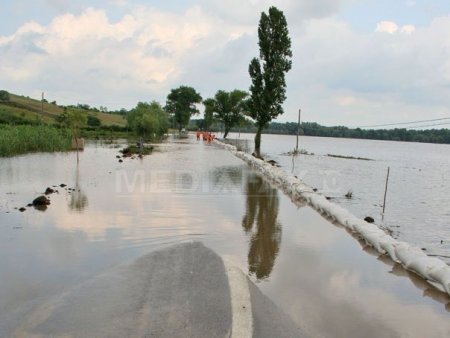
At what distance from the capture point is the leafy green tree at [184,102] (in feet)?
354

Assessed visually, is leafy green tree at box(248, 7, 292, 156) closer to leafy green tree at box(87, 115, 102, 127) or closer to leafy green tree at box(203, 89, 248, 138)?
leafy green tree at box(203, 89, 248, 138)

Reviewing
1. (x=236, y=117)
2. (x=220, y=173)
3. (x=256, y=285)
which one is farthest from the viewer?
(x=236, y=117)

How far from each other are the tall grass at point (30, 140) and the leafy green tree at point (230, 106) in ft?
154

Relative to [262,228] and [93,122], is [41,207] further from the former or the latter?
[93,122]

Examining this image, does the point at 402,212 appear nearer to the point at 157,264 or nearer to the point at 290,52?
the point at 157,264

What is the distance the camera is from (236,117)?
8050 centimetres

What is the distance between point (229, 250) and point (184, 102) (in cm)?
10203

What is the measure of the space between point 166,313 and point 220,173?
58.7 ft

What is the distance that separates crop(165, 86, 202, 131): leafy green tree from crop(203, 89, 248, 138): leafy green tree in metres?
27.3

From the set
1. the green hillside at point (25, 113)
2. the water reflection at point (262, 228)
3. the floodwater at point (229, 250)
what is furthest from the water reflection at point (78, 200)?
the green hillside at point (25, 113)

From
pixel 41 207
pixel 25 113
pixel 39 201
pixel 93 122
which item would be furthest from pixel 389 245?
pixel 93 122

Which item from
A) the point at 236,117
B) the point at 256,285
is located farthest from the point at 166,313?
the point at 236,117

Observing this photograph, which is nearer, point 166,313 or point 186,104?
point 166,313

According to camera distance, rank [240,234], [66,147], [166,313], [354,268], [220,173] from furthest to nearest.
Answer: [66,147] < [220,173] < [240,234] < [354,268] < [166,313]
